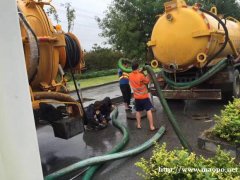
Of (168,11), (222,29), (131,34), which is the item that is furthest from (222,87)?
(131,34)

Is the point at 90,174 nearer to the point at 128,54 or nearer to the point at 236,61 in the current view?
the point at 236,61

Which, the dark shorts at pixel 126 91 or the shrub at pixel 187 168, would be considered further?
the dark shorts at pixel 126 91

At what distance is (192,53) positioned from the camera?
7.00 metres

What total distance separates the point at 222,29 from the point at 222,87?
1440mm

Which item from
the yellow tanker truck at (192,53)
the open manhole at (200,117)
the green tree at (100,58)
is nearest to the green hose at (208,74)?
the yellow tanker truck at (192,53)

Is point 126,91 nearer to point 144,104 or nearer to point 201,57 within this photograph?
point 144,104

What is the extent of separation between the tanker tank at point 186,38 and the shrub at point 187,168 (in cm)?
452

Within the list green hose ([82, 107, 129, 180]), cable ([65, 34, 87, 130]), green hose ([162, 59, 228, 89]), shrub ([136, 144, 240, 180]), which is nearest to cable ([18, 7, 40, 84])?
cable ([65, 34, 87, 130])

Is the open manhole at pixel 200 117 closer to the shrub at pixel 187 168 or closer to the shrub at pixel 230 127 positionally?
the shrub at pixel 230 127

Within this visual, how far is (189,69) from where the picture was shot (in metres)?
7.52

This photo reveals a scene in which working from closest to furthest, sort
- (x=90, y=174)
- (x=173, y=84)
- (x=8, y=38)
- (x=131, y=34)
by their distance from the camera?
(x=8, y=38), (x=90, y=174), (x=173, y=84), (x=131, y=34)

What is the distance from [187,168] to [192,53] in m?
4.85

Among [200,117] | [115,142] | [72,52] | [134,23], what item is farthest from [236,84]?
[134,23]

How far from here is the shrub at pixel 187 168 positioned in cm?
247
